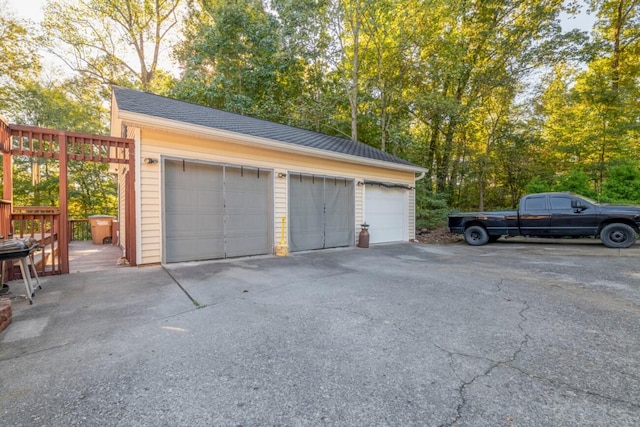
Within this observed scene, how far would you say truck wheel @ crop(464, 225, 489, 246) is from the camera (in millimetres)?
8648

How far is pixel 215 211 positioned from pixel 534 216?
8754 millimetres

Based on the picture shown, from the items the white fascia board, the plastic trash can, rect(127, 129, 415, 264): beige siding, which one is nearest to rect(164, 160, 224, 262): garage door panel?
rect(127, 129, 415, 264): beige siding

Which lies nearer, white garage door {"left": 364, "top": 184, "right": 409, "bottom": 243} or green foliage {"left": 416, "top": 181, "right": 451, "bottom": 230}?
white garage door {"left": 364, "top": 184, "right": 409, "bottom": 243}

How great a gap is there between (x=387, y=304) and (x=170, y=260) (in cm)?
417

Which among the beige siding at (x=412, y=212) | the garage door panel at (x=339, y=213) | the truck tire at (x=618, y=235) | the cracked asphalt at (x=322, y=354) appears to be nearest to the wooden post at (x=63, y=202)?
the cracked asphalt at (x=322, y=354)

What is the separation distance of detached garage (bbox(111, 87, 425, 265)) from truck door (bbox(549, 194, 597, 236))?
Result: 4.74 m

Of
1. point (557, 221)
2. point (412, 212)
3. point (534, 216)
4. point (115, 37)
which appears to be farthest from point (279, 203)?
point (115, 37)

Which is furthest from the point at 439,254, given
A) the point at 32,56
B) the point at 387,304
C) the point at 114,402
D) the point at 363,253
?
the point at 32,56

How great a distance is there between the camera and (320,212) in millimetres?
7406

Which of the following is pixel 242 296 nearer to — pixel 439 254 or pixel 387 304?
pixel 387 304

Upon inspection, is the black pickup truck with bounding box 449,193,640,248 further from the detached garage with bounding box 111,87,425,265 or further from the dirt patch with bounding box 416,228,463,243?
the detached garage with bounding box 111,87,425,265

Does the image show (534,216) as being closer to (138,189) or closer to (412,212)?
(412,212)

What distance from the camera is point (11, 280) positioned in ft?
13.0

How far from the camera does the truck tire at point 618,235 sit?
6816mm
